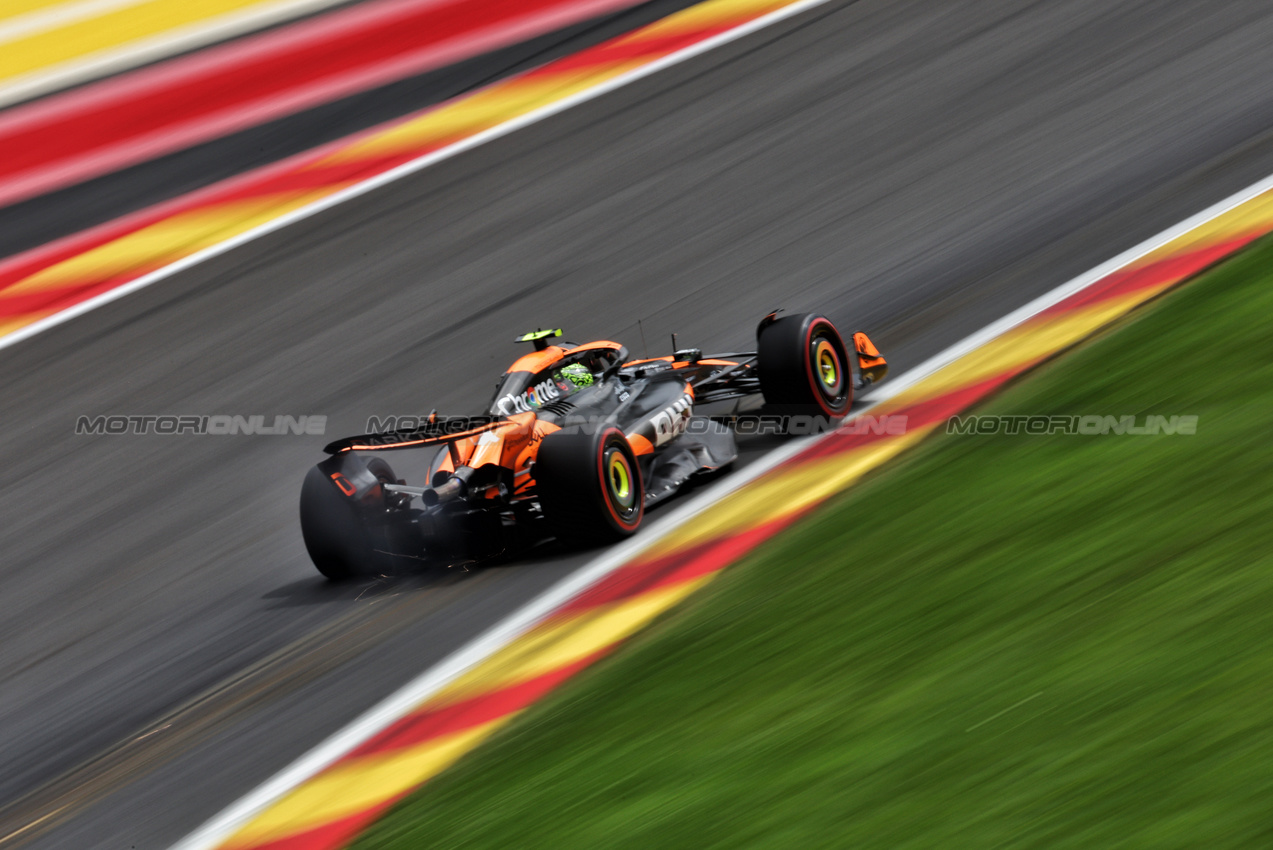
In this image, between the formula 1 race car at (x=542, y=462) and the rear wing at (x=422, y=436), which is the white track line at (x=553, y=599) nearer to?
the formula 1 race car at (x=542, y=462)

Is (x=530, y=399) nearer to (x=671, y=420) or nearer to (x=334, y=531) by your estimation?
(x=671, y=420)

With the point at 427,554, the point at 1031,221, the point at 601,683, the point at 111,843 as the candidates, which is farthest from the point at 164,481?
the point at 1031,221

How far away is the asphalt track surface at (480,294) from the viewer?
638 centimetres

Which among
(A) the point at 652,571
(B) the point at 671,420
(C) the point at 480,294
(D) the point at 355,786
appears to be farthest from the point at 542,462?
(C) the point at 480,294

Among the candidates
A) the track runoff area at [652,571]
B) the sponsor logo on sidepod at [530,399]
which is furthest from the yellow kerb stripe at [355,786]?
the sponsor logo on sidepod at [530,399]

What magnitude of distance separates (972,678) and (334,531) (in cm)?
403

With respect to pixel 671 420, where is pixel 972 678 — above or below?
below

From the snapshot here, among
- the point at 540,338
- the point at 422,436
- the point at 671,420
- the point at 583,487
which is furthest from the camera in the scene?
the point at 540,338

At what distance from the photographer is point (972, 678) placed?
3.92m

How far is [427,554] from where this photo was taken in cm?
706

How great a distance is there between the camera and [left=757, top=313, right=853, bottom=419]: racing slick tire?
788cm

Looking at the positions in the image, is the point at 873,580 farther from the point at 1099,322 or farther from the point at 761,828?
the point at 1099,322

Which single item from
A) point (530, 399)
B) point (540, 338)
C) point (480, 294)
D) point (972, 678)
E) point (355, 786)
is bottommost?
point (972, 678)

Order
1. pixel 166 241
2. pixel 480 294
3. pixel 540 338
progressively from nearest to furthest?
pixel 540 338 < pixel 480 294 < pixel 166 241
